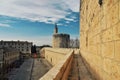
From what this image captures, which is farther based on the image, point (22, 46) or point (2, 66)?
point (22, 46)

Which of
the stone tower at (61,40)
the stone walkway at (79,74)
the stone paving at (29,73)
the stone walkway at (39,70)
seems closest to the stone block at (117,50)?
the stone walkway at (79,74)

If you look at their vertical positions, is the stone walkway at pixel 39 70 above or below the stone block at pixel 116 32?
below

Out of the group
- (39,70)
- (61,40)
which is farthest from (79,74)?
(39,70)

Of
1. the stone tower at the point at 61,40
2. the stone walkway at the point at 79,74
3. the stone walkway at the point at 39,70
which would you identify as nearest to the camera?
the stone walkway at the point at 79,74

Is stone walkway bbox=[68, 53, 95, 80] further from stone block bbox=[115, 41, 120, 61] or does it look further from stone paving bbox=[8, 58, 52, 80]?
stone paving bbox=[8, 58, 52, 80]

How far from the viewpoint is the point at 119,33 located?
2705mm

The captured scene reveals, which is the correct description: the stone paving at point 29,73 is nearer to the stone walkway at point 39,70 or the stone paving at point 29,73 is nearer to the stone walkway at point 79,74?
the stone walkway at point 39,70

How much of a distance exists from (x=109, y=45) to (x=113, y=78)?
0.55 metres

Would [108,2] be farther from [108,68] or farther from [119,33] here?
[108,68]

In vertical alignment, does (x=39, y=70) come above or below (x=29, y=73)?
above

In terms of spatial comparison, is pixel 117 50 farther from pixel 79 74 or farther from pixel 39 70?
pixel 39 70

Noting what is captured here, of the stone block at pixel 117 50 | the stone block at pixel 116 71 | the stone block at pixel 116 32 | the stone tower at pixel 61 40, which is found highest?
the stone tower at pixel 61 40

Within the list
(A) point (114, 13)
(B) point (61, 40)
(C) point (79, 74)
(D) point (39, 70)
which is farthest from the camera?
(D) point (39, 70)

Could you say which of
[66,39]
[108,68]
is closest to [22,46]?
[66,39]
